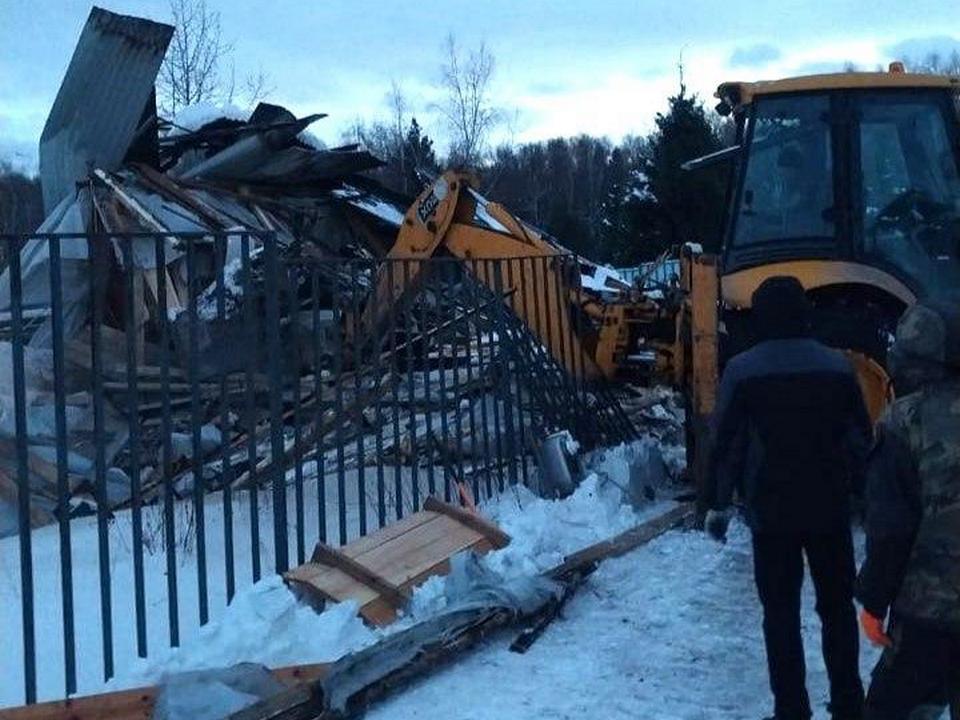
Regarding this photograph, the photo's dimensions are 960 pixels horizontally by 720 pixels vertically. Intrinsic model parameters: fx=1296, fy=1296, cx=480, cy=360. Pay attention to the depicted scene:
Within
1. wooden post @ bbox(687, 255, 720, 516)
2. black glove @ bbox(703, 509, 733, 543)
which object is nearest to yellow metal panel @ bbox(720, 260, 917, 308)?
wooden post @ bbox(687, 255, 720, 516)

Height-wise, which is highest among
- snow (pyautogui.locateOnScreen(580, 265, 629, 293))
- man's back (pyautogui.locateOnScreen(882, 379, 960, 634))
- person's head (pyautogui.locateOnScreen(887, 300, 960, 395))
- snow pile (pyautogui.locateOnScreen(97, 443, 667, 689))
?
snow (pyautogui.locateOnScreen(580, 265, 629, 293))

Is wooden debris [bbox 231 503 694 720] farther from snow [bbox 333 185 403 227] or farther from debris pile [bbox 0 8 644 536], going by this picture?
snow [bbox 333 185 403 227]

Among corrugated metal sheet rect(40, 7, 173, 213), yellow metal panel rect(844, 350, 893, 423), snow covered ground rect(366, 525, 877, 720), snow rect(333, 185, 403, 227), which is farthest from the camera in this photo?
snow rect(333, 185, 403, 227)

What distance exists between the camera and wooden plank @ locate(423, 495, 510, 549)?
731 centimetres

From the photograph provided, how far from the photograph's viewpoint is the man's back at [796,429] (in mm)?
4871

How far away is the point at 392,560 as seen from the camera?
681 centimetres

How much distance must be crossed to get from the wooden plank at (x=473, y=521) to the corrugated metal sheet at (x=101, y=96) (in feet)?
33.0

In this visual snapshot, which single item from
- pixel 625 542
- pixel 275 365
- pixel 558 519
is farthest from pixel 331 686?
pixel 558 519

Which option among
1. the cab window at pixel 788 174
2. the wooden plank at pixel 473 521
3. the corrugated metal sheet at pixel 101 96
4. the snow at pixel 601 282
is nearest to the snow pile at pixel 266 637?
the wooden plank at pixel 473 521

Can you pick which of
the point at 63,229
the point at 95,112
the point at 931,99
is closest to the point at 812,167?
the point at 931,99

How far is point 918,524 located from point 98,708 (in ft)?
10.8

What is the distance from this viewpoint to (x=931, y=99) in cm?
851

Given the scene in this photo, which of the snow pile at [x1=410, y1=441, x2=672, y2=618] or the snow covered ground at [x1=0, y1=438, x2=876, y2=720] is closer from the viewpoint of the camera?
the snow covered ground at [x1=0, y1=438, x2=876, y2=720]

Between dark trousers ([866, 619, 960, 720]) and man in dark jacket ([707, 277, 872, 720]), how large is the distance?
100cm
